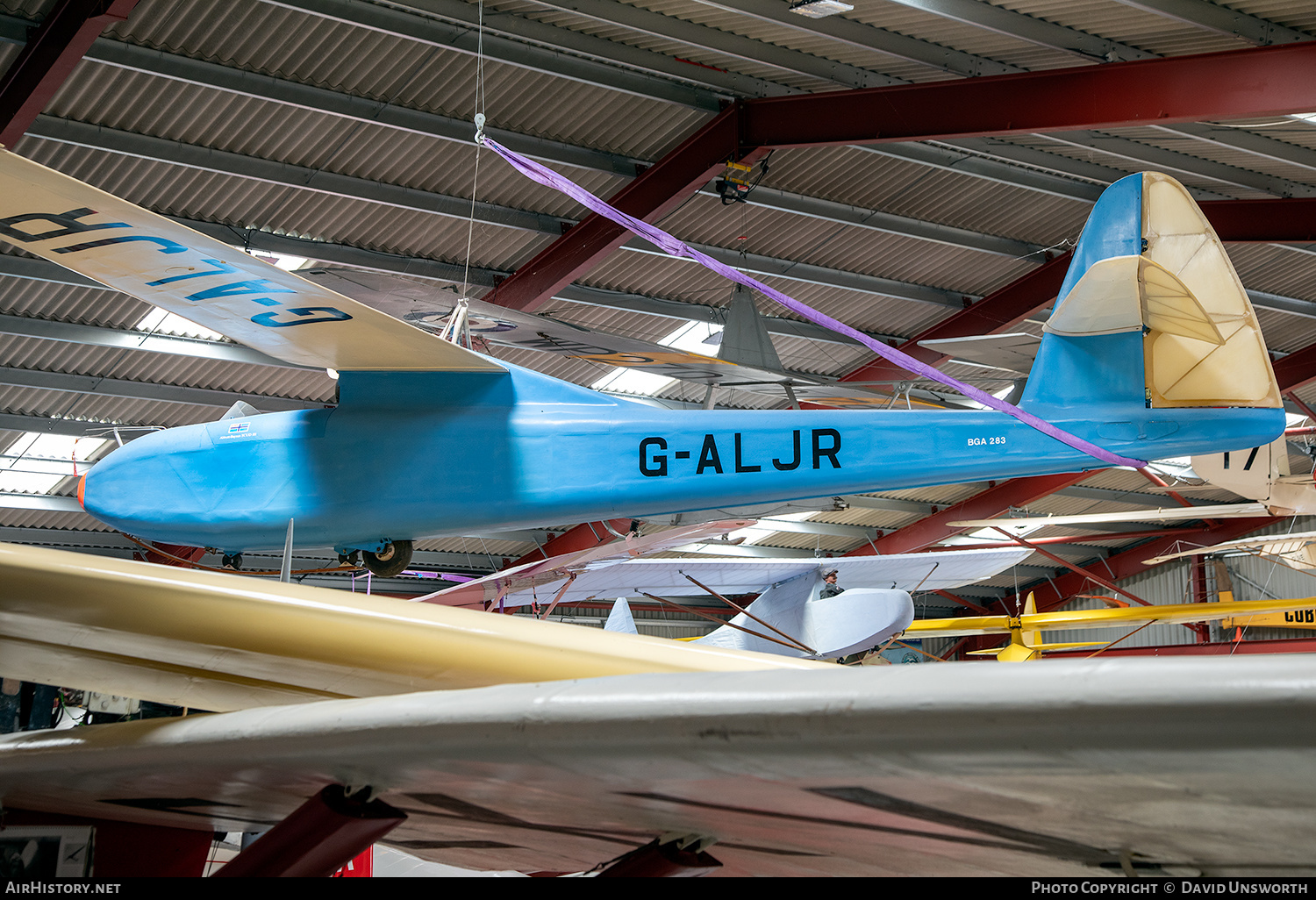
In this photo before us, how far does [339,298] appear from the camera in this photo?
19.1 feet

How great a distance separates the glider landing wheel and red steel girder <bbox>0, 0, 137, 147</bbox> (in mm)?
5916

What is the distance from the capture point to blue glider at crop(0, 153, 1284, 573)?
618 cm

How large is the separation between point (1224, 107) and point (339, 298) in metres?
8.60

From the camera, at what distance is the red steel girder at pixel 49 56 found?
9.25 meters

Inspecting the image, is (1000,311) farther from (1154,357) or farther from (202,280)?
(202,280)

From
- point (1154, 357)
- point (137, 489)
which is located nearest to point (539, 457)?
point (137, 489)

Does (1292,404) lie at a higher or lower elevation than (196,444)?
higher

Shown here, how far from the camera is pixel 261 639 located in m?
2.80

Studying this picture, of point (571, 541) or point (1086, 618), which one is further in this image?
point (571, 541)

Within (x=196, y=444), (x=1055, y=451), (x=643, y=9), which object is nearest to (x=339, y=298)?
(x=196, y=444)

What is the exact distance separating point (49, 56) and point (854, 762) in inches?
439

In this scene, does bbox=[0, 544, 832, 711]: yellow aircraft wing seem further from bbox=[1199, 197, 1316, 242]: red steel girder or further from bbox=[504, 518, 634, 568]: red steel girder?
bbox=[504, 518, 634, 568]: red steel girder

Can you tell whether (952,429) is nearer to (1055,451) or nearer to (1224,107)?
(1055,451)

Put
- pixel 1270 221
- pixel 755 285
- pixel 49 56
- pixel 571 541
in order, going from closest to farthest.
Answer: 1. pixel 755 285
2. pixel 49 56
3. pixel 1270 221
4. pixel 571 541
